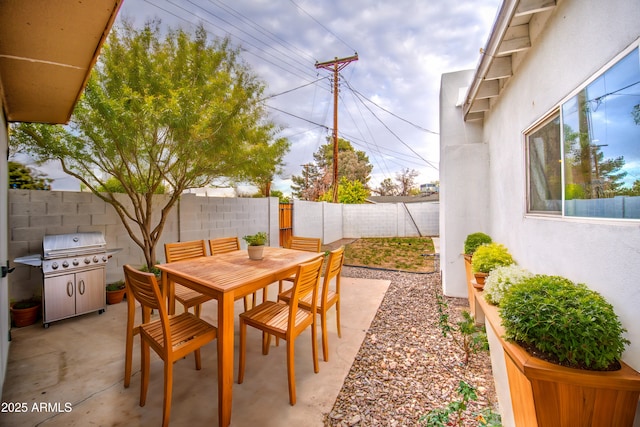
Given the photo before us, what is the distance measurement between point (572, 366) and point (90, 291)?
16.0ft

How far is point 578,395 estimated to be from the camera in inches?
44.2

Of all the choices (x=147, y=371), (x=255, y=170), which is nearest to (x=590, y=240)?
(x=147, y=371)

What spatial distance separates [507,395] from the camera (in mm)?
1691

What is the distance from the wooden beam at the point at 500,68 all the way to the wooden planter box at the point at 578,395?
2.95 meters

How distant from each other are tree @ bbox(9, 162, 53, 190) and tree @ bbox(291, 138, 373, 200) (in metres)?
17.8

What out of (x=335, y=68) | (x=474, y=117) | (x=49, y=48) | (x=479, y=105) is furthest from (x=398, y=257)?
(x=335, y=68)

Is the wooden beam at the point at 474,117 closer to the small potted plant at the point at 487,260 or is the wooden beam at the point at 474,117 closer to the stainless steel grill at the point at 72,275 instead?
the small potted plant at the point at 487,260

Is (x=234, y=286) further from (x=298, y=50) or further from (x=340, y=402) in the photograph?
(x=298, y=50)

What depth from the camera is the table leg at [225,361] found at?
1.69 meters

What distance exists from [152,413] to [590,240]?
10.5 feet

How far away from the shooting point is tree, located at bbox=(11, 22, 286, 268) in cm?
332

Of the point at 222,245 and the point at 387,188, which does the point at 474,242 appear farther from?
the point at 387,188

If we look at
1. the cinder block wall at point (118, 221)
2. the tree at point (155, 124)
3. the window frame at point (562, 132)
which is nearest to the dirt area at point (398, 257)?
the cinder block wall at point (118, 221)

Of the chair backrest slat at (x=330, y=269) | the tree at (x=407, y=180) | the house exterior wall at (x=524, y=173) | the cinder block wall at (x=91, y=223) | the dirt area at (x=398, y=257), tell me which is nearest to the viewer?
the house exterior wall at (x=524, y=173)
